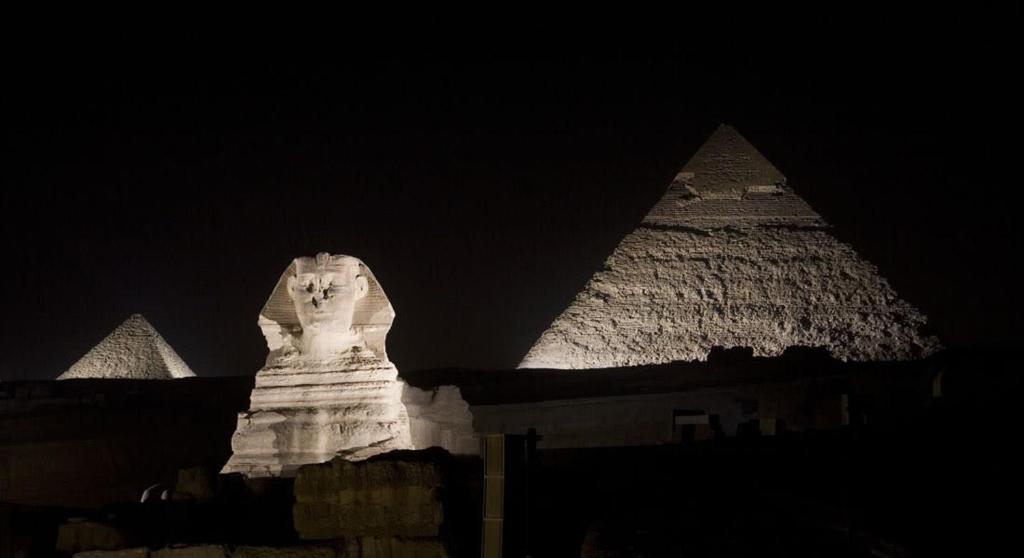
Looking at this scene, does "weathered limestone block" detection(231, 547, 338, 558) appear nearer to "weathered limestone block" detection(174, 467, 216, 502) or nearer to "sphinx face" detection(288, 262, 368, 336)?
"weathered limestone block" detection(174, 467, 216, 502)

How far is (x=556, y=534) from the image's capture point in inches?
192

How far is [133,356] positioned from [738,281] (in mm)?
29488

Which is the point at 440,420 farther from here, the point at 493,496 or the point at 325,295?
the point at 493,496

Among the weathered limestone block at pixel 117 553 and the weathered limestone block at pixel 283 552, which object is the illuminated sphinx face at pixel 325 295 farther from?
the weathered limestone block at pixel 283 552

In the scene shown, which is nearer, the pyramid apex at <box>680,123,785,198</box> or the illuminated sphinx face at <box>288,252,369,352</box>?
the illuminated sphinx face at <box>288,252,369,352</box>

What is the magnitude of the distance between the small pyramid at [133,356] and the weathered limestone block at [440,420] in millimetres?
32669

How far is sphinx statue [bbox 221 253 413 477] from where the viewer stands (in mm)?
8734

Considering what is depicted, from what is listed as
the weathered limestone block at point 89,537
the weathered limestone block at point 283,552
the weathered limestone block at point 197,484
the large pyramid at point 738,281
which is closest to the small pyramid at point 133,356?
the large pyramid at point 738,281

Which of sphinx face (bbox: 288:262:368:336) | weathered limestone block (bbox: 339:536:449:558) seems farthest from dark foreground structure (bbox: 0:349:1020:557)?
sphinx face (bbox: 288:262:368:336)

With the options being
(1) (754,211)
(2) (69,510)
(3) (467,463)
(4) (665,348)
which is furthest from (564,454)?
(1) (754,211)

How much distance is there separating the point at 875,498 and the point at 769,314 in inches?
2358

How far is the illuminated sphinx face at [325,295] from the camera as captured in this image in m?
8.97

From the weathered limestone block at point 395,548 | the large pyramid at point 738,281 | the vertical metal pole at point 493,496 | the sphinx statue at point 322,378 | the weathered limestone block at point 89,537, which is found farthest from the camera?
the large pyramid at point 738,281

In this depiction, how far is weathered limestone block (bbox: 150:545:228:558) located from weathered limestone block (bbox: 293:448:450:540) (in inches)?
10.3
